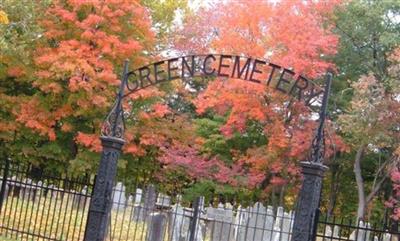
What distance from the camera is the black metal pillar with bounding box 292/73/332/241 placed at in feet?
29.6

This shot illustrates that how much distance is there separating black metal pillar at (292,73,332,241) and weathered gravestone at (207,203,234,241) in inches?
165

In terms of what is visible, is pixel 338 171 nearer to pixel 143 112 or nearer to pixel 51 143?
pixel 143 112

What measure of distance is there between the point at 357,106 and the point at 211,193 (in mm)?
7756

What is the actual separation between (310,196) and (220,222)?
433 cm

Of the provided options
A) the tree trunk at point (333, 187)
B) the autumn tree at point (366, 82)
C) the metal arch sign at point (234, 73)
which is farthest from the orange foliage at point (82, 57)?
the tree trunk at point (333, 187)

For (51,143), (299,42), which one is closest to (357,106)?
(299,42)

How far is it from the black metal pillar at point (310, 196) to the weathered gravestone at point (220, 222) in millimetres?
4182

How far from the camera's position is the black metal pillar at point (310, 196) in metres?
9.02

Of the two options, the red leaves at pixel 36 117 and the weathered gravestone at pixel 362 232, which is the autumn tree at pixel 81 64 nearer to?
the red leaves at pixel 36 117

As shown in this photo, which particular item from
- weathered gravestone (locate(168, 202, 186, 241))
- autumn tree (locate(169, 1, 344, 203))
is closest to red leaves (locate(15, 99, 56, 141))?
autumn tree (locate(169, 1, 344, 203))

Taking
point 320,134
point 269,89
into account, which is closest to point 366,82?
point 269,89

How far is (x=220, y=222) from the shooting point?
13.2 m

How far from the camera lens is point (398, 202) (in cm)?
2423

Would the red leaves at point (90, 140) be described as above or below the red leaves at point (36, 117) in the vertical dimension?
below
